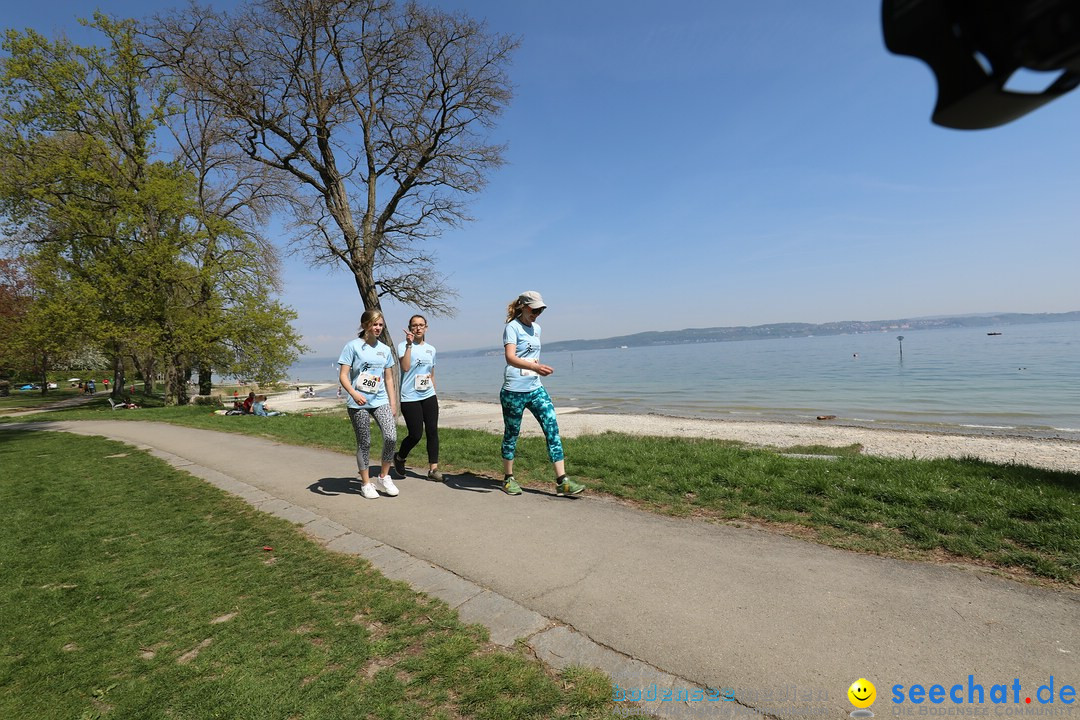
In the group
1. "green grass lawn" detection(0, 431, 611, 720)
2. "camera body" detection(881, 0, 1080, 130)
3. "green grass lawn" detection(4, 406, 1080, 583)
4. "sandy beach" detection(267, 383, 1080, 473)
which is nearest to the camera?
"camera body" detection(881, 0, 1080, 130)

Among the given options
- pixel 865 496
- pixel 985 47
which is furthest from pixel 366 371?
pixel 985 47

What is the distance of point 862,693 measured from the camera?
2.23 metres

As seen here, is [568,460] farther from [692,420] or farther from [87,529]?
[692,420]

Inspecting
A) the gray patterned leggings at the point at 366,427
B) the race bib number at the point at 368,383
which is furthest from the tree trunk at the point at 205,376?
the race bib number at the point at 368,383

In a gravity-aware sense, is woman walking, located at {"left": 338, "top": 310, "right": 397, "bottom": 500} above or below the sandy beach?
above

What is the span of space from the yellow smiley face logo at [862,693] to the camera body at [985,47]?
2.35 m

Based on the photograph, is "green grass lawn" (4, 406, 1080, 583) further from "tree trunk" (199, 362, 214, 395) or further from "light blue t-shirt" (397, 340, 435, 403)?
"tree trunk" (199, 362, 214, 395)

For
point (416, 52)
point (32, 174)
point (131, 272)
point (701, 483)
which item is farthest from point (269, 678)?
point (32, 174)

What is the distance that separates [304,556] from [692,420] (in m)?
15.8

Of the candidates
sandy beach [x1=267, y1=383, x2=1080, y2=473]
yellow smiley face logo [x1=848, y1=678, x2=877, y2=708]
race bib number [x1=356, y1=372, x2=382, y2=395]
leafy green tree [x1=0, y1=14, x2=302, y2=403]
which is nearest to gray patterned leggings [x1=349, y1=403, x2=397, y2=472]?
race bib number [x1=356, y1=372, x2=382, y2=395]

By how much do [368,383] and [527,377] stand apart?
183 centimetres

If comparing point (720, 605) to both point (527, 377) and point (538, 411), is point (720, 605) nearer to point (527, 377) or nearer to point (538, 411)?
point (538, 411)

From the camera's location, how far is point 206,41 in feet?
45.5

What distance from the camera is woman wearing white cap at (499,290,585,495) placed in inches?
215
